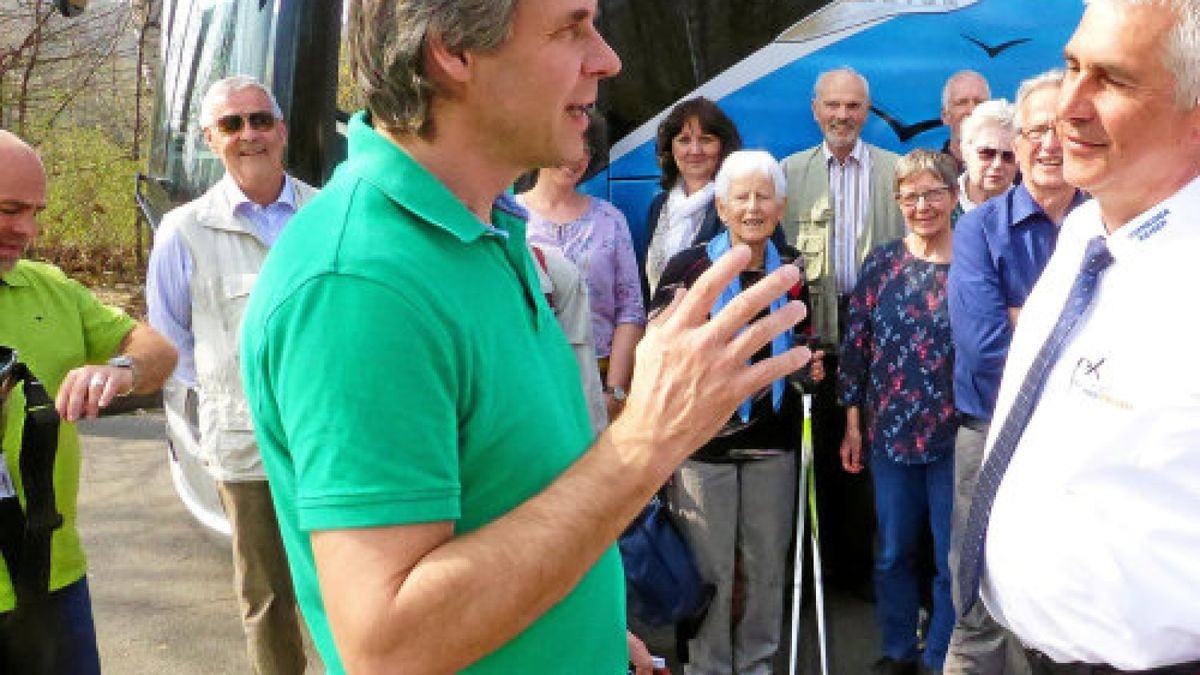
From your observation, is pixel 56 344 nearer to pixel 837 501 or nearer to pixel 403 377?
pixel 403 377

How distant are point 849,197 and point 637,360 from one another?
10.2 feet

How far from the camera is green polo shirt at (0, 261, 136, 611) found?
95.6 inches

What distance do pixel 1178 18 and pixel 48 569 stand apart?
8.51 feet

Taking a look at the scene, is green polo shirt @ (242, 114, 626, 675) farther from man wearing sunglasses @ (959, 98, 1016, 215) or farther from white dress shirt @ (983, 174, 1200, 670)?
man wearing sunglasses @ (959, 98, 1016, 215)

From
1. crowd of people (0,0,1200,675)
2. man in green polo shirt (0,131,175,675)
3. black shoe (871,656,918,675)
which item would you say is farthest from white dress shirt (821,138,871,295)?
man in green polo shirt (0,131,175,675)

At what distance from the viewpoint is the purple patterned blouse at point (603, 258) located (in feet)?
13.3

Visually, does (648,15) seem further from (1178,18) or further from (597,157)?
(1178,18)

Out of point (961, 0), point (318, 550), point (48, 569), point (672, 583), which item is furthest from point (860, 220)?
point (318, 550)

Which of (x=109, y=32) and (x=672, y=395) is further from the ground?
(x=109, y=32)

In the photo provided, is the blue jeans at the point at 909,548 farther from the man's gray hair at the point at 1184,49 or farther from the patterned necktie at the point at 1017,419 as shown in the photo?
the man's gray hair at the point at 1184,49

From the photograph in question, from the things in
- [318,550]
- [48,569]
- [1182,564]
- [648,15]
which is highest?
[648,15]

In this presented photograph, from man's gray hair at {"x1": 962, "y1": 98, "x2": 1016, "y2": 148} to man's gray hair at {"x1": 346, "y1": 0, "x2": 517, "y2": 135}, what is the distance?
113 inches

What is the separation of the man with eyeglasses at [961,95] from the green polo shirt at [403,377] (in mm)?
3096

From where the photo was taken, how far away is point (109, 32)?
12.4 m
